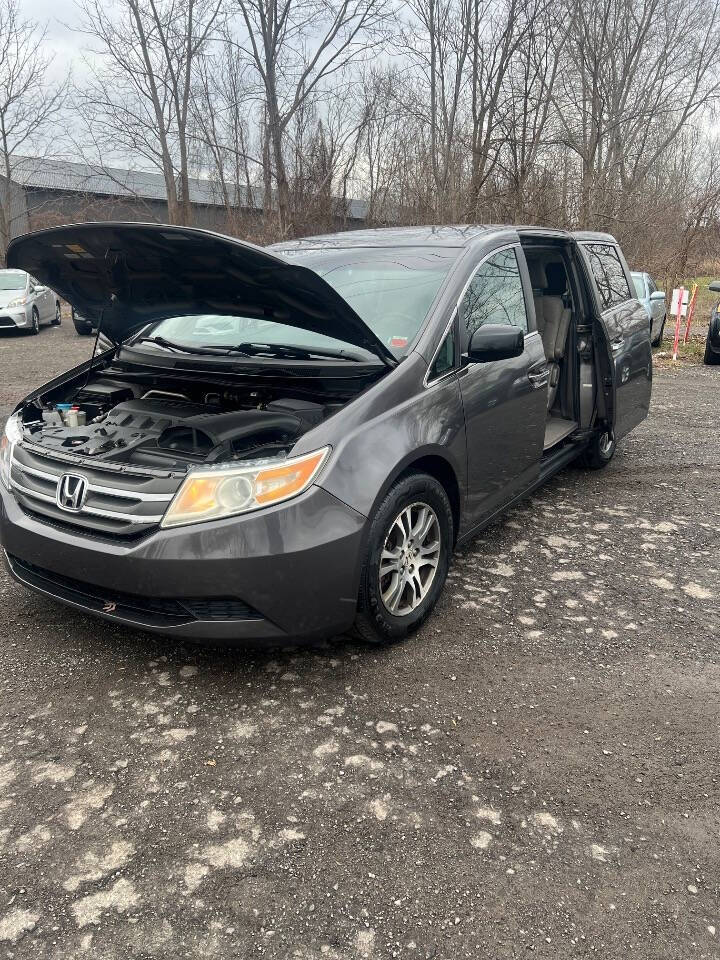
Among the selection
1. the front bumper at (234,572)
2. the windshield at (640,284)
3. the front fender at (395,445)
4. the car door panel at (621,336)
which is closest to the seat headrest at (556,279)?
Answer: the car door panel at (621,336)

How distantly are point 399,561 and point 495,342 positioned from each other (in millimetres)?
1095

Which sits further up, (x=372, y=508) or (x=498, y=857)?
(x=372, y=508)

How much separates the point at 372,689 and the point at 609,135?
67.9 ft

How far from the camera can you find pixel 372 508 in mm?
2691

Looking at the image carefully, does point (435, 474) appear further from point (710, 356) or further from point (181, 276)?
point (710, 356)

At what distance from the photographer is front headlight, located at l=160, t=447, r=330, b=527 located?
98.3 inches

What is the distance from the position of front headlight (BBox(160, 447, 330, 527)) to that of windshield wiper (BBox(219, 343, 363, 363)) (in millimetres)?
822

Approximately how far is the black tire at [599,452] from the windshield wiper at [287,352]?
2729 mm

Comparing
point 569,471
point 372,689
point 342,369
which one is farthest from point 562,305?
point 372,689

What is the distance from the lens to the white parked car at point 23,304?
15016mm

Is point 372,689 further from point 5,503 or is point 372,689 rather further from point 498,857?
point 5,503

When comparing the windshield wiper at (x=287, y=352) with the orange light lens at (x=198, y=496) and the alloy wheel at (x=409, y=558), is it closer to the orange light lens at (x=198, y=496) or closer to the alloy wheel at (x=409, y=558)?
the alloy wheel at (x=409, y=558)

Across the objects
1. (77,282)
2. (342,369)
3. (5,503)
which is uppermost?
(77,282)

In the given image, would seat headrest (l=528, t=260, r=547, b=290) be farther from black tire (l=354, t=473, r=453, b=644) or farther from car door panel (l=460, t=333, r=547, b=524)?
black tire (l=354, t=473, r=453, b=644)
